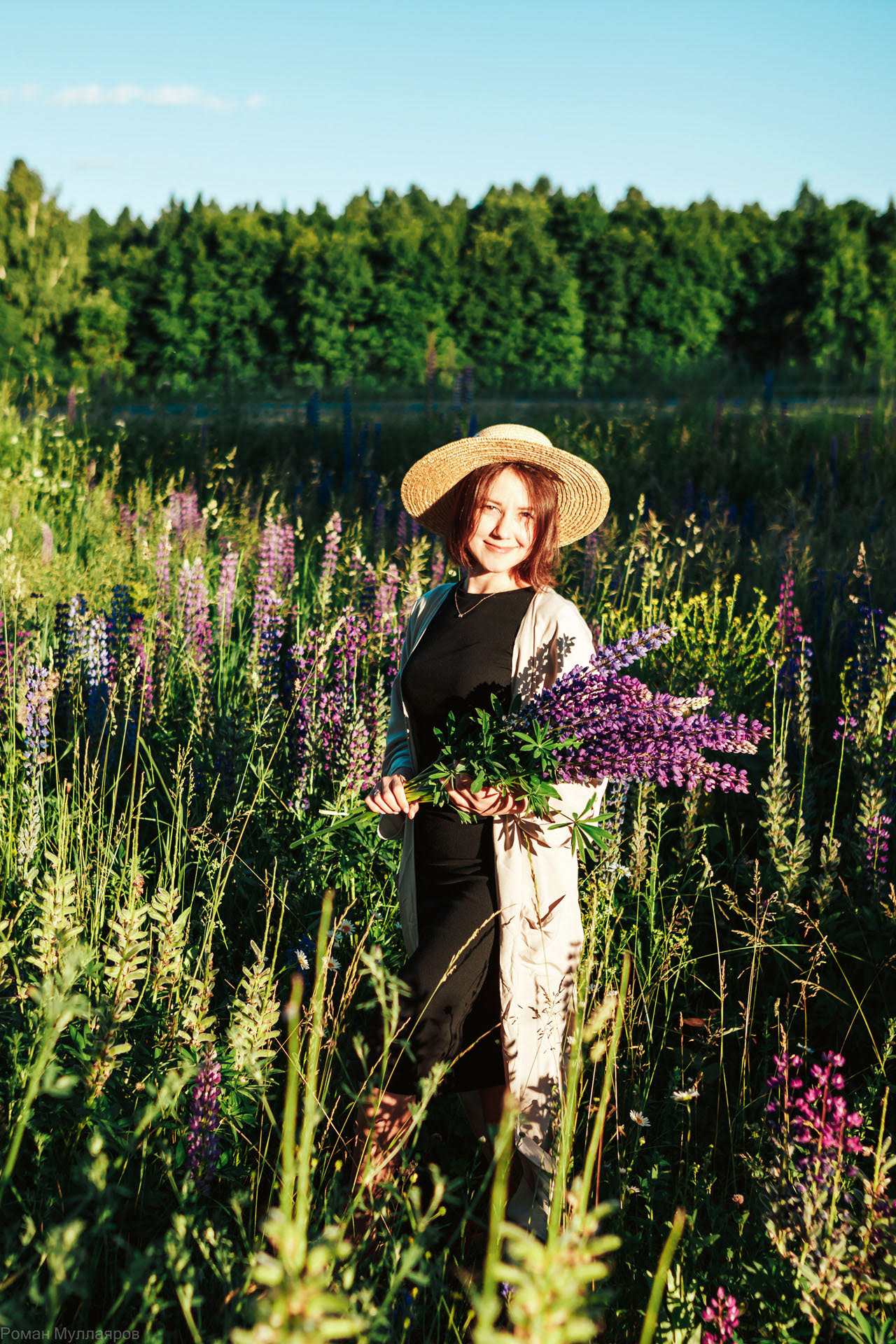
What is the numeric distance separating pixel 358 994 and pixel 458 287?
2679 centimetres

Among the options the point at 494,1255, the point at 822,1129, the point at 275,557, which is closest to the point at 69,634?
the point at 275,557

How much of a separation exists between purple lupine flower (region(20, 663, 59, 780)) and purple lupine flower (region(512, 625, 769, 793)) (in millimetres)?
1659

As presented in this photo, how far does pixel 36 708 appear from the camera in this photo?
2.82 metres

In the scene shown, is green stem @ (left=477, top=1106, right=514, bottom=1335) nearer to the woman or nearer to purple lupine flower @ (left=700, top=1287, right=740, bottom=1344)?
purple lupine flower @ (left=700, top=1287, right=740, bottom=1344)

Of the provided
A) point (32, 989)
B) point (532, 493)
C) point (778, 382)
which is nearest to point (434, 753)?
point (532, 493)

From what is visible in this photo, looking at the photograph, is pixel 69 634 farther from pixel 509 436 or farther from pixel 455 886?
pixel 455 886

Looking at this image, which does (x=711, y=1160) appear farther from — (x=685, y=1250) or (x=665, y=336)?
(x=665, y=336)

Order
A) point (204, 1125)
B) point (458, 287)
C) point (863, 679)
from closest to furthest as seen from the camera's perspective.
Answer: point (204, 1125), point (863, 679), point (458, 287)

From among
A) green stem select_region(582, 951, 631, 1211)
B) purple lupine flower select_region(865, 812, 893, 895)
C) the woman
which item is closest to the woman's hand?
the woman

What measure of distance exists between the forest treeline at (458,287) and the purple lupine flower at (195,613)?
871 inches

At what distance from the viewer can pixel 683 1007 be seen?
2572 millimetres

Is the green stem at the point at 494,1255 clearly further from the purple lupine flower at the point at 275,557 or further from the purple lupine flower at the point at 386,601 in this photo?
the purple lupine flower at the point at 275,557

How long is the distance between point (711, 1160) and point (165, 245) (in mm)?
32009

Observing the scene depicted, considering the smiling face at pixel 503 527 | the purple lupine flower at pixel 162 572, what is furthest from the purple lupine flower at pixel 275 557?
the smiling face at pixel 503 527
